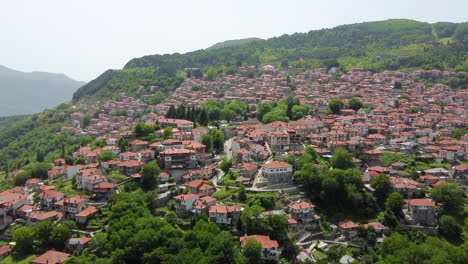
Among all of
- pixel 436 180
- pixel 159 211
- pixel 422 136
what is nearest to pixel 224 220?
pixel 159 211

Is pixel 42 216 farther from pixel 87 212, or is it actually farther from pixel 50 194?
pixel 87 212

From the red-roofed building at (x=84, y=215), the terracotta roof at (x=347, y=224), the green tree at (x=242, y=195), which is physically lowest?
the terracotta roof at (x=347, y=224)

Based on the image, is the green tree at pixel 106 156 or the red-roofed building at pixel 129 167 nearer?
the red-roofed building at pixel 129 167

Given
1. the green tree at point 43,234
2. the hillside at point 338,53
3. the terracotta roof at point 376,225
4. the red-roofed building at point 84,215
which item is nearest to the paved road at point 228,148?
the red-roofed building at point 84,215

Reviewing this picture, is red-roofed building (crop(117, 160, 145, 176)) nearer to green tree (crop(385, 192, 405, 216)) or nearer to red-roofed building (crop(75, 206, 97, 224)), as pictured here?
red-roofed building (crop(75, 206, 97, 224))

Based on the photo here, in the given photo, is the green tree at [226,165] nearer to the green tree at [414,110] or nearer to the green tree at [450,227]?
the green tree at [450,227]

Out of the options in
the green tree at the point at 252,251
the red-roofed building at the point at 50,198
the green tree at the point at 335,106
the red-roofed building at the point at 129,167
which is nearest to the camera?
the green tree at the point at 252,251

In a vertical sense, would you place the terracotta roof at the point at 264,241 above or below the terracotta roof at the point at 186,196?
below
